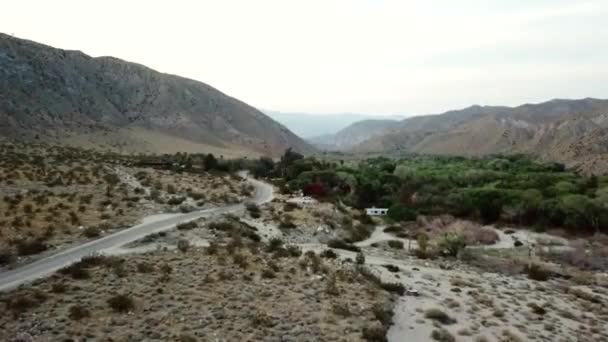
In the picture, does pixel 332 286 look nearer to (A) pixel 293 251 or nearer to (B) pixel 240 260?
(B) pixel 240 260

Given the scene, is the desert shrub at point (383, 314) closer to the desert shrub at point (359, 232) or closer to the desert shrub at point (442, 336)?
the desert shrub at point (442, 336)

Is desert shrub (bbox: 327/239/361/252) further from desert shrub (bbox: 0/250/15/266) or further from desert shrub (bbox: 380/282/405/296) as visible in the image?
desert shrub (bbox: 0/250/15/266)

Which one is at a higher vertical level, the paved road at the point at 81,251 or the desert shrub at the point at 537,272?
the paved road at the point at 81,251

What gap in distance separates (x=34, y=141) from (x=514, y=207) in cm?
7775

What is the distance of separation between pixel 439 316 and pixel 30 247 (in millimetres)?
Result: 18413

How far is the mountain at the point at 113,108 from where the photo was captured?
340ft

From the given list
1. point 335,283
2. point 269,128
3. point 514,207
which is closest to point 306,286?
point 335,283

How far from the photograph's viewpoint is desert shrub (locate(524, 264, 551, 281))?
32.2 m

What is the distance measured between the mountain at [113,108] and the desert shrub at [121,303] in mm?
80570

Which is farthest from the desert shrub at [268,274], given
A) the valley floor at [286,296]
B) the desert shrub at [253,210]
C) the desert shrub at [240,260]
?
the desert shrub at [253,210]

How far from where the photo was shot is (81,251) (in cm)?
2366

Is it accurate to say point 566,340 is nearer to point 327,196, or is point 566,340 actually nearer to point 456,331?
point 456,331

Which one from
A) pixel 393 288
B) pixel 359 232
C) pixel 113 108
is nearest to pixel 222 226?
pixel 393 288

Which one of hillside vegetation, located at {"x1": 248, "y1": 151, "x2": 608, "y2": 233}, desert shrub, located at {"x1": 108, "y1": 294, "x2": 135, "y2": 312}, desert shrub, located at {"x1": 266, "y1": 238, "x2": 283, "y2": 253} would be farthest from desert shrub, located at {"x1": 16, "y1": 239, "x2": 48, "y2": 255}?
hillside vegetation, located at {"x1": 248, "y1": 151, "x2": 608, "y2": 233}
